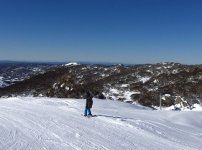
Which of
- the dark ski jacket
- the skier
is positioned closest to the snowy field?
the skier

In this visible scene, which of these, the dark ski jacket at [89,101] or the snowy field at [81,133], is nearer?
the snowy field at [81,133]

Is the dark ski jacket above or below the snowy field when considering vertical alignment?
above

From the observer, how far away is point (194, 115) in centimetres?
2609

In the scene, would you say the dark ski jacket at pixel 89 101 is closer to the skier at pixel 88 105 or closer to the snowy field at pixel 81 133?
the skier at pixel 88 105

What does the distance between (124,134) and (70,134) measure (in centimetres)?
256

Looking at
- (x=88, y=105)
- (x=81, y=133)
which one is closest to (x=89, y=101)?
(x=88, y=105)

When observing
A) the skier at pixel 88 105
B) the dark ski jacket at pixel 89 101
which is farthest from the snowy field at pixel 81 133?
the dark ski jacket at pixel 89 101

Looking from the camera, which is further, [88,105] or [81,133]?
[88,105]

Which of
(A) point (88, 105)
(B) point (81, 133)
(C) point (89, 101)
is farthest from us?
(C) point (89, 101)

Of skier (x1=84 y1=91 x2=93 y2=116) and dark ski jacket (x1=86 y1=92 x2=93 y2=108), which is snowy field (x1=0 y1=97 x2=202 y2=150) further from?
dark ski jacket (x1=86 y1=92 x2=93 y2=108)

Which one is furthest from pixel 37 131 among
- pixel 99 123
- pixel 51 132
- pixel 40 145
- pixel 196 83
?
pixel 196 83

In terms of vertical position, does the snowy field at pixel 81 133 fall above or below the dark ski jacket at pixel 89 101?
below

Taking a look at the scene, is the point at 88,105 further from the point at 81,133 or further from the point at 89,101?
the point at 81,133

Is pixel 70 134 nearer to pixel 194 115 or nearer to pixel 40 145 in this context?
pixel 40 145
